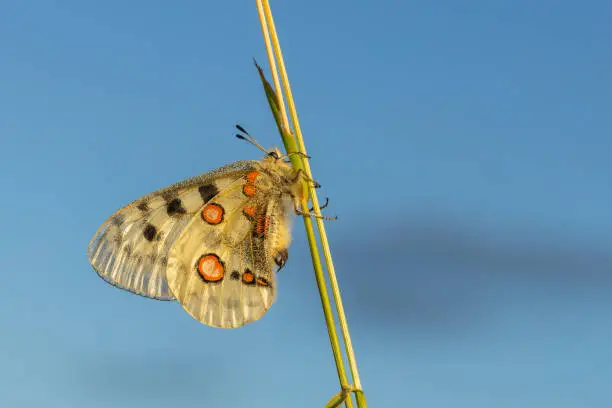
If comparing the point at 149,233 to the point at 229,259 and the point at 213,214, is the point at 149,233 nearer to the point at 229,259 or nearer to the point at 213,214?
the point at 213,214

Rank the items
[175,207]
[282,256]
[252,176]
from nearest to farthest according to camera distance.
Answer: [282,256] < [252,176] < [175,207]

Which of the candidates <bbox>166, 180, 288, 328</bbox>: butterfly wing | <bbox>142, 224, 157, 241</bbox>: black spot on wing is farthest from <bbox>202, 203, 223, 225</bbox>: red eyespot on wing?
<bbox>142, 224, 157, 241</bbox>: black spot on wing

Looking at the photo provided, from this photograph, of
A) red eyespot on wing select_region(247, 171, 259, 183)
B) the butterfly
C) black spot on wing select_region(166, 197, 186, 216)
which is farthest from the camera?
black spot on wing select_region(166, 197, 186, 216)

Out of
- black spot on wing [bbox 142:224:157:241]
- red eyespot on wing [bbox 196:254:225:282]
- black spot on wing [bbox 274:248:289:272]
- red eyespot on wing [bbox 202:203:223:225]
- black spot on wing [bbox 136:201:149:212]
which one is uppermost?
black spot on wing [bbox 136:201:149:212]

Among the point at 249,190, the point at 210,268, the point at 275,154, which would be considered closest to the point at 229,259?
the point at 210,268

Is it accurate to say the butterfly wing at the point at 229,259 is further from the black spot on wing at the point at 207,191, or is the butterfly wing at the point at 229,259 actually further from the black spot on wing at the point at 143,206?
the black spot on wing at the point at 143,206

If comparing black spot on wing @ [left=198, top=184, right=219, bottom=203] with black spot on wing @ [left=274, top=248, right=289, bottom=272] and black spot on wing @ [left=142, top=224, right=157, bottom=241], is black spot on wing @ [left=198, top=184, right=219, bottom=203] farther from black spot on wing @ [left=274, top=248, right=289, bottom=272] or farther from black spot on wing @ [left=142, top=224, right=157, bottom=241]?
black spot on wing @ [left=274, top=248, right=289, bottom=272]

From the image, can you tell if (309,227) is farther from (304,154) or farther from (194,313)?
(194,313)
